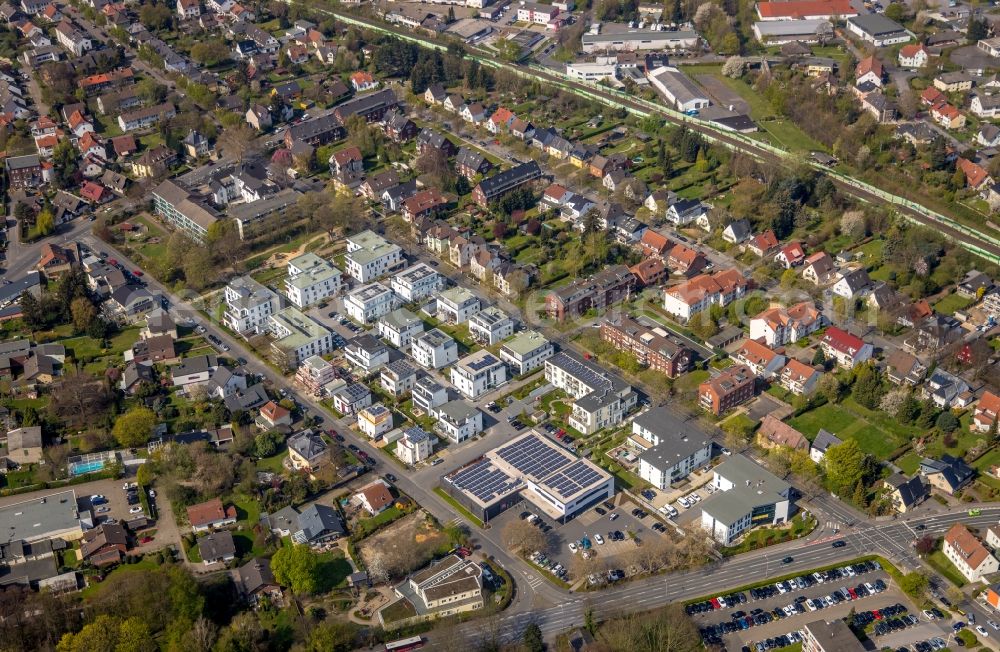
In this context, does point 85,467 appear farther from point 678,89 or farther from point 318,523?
point 678,89

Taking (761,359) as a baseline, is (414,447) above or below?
Answer: below

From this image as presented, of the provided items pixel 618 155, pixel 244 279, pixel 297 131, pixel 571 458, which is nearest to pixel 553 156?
pixel 618 155

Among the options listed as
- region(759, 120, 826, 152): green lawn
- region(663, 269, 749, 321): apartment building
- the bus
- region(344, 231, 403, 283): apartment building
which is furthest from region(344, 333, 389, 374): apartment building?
region(759, 120, 826, 152): green lawn

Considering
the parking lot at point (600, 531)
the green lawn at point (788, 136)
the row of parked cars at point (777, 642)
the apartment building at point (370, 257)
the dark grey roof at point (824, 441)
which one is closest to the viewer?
the row of parked cars at point (777, 642)

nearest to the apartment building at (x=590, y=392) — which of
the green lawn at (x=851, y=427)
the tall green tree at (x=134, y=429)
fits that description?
the green lawn at (x=851, y=427)

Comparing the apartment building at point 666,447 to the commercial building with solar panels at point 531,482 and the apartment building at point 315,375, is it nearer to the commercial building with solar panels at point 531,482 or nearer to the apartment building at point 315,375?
the commercial building with solar panels at point 531,482

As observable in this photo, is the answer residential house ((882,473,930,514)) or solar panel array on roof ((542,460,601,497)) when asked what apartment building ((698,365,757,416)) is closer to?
solar panel array on roof ((542,460,601,497))

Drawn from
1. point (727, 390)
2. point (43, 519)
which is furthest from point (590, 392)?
point (43, 519)

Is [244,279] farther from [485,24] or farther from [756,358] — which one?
[485,24]
